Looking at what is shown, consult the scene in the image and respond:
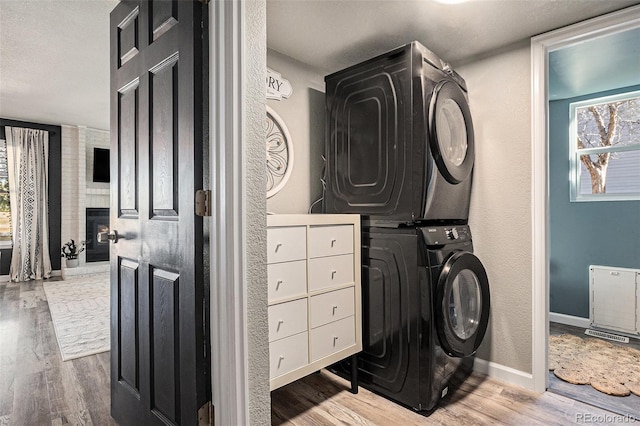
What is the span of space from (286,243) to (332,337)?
61 cm

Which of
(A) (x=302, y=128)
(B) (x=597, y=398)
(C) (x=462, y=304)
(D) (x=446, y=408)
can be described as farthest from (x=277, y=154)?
(B) (x=597, y=398)

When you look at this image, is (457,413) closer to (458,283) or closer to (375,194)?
(458,283)

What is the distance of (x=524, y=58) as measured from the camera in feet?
7.14

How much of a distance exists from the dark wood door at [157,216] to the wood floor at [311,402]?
0.39 m

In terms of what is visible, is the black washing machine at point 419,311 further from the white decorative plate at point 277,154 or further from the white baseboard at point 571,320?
the white baseboard at point 571,320

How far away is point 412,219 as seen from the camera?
1896 mm

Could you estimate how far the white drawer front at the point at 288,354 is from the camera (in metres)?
1.62

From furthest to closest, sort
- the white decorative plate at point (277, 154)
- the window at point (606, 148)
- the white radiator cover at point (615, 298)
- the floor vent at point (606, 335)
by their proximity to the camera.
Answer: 1. the window at point (606, 148)
2. the white radiator cover at point (615, 298)
3. the floor vent at point (606, 335)
4. the white decorative plate at point (277, 154)

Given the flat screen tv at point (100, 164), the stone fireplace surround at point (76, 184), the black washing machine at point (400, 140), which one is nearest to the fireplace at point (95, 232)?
the stone fireplace surround at point (76, 184)

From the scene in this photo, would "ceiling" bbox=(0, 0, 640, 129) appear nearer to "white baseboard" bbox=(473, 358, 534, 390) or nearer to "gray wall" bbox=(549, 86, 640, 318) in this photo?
"gray wall" bbox=(549, 86, 640, 318)

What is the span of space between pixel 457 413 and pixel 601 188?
273 cm

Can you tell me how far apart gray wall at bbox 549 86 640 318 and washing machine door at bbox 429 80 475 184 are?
1.90 meters

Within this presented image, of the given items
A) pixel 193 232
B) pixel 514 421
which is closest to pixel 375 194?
pixel 193 232

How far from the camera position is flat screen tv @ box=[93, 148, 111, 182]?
19.9ft
